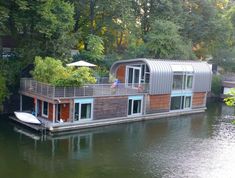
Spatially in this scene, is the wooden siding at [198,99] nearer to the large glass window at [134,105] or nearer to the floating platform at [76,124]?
the floating platform at [76,124]

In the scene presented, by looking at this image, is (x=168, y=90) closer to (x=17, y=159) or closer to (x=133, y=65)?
(x=133, y=65)

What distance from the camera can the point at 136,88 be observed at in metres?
33.7

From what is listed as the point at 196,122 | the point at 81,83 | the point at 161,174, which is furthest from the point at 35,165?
the point at 196,122

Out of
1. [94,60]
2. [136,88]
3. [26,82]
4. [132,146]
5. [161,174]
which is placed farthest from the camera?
[94,60]

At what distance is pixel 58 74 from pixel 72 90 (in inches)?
82.2

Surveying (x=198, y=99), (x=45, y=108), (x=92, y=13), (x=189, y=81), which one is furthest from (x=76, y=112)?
(x=92, y=13)

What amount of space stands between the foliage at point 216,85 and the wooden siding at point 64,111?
30.7 metres

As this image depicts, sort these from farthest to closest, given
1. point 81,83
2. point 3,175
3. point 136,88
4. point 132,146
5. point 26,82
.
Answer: point 136,88 < point 26,82 < point 81,83 < point 132,146 < point 3,175

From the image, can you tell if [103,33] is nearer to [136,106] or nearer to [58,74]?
[136,106]

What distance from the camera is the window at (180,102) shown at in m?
37.1

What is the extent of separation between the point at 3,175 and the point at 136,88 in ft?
60.8

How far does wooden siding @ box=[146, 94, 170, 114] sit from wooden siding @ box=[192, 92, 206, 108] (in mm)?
4866

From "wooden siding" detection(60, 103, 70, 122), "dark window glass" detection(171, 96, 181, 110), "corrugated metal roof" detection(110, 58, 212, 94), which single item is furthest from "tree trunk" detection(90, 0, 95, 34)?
"wooden siding" detection(60, 103, 70, 122)

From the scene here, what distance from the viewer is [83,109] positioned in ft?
93.9
